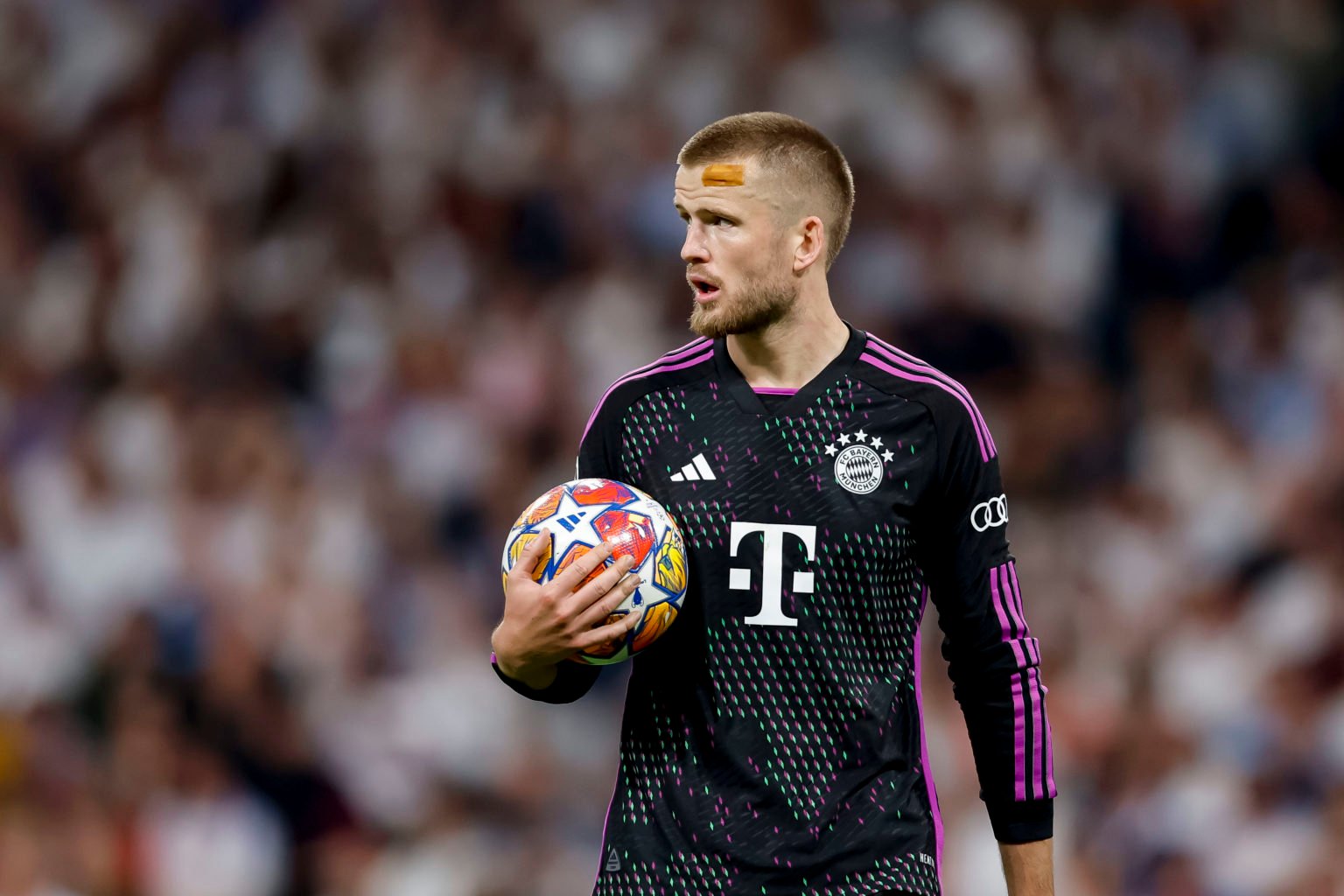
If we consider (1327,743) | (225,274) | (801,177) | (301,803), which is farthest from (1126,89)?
(801,177)

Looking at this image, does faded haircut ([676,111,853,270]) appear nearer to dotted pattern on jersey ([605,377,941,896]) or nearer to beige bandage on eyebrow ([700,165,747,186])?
beige bandage on eyebrow ([700,165,747,186])

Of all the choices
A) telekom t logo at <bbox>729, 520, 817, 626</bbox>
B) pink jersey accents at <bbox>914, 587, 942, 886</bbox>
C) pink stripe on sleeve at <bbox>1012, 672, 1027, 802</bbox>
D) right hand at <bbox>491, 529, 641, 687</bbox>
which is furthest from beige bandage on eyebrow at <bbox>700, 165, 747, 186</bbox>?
pink stripe on sleeve at <bbox>1012, 672, 1027, 802</bbox>

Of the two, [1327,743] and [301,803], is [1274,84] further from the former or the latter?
[301,803]

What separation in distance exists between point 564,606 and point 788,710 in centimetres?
50

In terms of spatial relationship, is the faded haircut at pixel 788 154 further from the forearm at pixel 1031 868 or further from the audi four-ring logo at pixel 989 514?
the forearm at pixel 1031 868

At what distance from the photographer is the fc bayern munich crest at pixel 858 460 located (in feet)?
12.7

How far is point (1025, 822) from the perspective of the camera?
391cm

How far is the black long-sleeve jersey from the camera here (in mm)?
3719

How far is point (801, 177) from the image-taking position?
3959 millimetres

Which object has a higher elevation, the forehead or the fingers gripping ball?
the forehead

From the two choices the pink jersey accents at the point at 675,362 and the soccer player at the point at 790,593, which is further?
the pink jersey accents at the point at 675,362

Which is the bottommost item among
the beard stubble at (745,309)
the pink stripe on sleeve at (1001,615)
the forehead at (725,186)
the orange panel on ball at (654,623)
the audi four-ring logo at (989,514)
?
the orange panel on ball at (654,623)

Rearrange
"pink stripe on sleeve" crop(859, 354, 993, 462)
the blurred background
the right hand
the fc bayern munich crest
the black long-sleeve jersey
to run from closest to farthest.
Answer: the right hand → the black long-sleeve jersey → the fc bayern munich crest → "pink stripe on sleeve" crop(859, 354, 993, 462) → the blurred background

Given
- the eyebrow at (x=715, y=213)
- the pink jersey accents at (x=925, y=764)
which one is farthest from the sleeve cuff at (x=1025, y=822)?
the eyebrow at (x=715, y=213)
